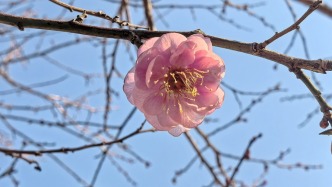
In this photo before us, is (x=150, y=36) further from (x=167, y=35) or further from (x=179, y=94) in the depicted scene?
(x=179, y=94)

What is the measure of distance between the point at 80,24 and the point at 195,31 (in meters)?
0.30

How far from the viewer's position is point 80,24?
41.9 inches

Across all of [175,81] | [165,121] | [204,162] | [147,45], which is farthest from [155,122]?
[204,162]

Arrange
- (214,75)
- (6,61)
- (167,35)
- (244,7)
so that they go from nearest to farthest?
(167,35) → (214,75) → (244,7) → (6,61)

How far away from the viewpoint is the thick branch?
3.34 ft

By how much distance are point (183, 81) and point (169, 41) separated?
0.16 m

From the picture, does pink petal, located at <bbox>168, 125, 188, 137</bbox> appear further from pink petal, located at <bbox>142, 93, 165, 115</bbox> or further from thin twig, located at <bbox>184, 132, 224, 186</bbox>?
thin twig, located at <bbox>184, 132, 224, 186</bbox>

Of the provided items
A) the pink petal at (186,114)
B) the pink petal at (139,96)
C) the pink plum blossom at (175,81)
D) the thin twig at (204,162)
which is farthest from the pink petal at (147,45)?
the thin twig at (204,162)

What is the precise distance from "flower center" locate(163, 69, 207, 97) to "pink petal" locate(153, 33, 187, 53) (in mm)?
113

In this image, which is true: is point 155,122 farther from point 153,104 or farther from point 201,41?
point 201,41

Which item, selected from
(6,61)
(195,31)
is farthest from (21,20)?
(6,61)

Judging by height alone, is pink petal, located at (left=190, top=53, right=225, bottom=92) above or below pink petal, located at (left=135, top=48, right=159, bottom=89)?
above

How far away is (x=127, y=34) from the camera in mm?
1057

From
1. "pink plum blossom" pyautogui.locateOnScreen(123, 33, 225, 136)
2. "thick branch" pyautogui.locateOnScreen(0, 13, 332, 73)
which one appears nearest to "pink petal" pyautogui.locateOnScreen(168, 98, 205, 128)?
Answer: "pink plum blossom" pyautogui.locateOnScreen(123, 33, 225, 136)
